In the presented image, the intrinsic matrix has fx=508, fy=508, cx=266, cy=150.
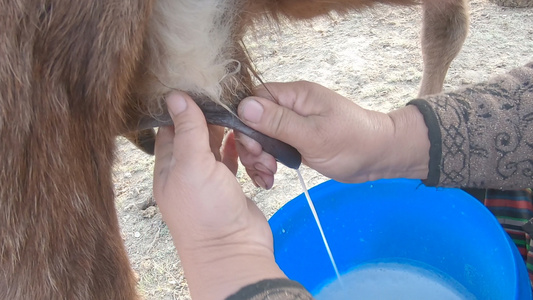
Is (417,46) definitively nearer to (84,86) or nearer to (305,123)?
(305,123)

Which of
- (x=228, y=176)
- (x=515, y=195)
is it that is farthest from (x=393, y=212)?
(x=228, y=176)

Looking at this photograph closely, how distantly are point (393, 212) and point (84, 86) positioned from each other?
3.54 feet

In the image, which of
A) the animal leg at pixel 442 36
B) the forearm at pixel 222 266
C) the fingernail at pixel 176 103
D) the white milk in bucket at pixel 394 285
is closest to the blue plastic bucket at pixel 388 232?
the white milk in bucket at pixel 394 285

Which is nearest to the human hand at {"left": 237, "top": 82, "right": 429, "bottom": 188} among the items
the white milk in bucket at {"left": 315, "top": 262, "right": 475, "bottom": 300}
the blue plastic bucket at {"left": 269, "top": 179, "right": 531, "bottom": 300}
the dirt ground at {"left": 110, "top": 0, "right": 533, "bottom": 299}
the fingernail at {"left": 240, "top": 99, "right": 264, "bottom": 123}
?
the fingernail at {"left": 240, "top": 99, "right": 264, "bottom": 123}

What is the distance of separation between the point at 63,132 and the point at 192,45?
22 centimetres

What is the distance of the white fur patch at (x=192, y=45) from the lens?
0.72m

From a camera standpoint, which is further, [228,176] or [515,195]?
[515,195]

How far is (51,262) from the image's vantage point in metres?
0.68

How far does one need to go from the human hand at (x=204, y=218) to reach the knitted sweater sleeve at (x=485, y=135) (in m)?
0.48

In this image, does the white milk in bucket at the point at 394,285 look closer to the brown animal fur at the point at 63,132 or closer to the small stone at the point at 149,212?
the small stone at the point at 149,212

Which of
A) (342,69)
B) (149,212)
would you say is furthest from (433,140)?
(342,69)

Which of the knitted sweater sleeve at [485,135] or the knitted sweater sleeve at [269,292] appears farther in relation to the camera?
the knitted sweater sleeve at [485,135]

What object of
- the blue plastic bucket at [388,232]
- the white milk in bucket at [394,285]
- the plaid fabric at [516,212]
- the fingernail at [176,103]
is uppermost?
the fingernail at [176,103]

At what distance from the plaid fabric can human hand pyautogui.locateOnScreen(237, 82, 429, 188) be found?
0.26 m
